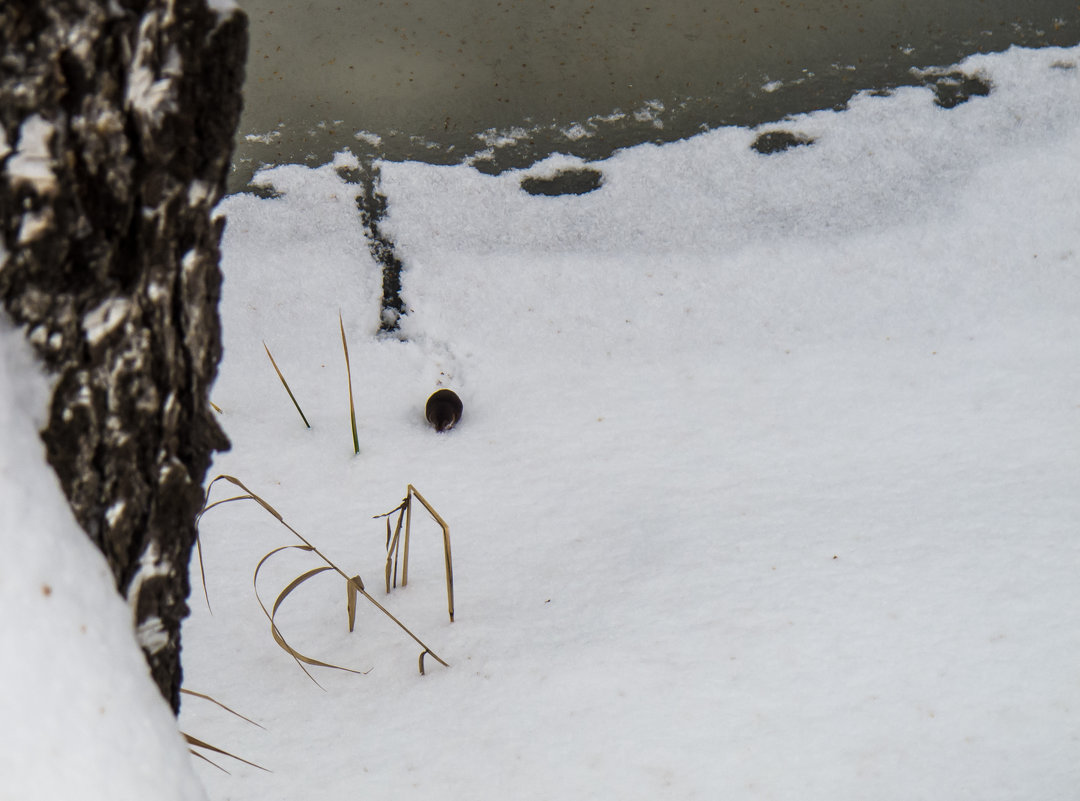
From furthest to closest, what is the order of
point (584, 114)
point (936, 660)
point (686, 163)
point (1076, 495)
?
point (584, 114) < point (686, 163) < point (1076, 495) < point (936, 660)

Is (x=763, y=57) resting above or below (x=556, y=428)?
above

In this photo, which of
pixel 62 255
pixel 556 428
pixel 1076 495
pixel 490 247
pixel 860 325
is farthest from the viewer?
pixel 490 247

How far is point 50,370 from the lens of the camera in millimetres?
568

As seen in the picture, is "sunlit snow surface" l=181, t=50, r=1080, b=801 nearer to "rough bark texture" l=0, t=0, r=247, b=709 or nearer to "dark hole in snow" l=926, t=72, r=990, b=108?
"dark hole in snow" l=926, t=72, r=990, b=108

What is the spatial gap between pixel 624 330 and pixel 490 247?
409mm

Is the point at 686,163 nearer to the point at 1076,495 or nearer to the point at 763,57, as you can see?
the point at 763,57

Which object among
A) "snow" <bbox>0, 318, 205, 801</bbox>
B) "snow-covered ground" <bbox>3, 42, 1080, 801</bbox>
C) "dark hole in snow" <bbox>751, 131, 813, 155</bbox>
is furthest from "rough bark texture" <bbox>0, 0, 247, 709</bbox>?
"dark hole in snow" <bbox>751, 131, 813, 155</bbox>

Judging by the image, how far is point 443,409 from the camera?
1714 millimetres

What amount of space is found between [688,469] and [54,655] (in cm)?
122

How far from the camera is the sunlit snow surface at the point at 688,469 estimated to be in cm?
114

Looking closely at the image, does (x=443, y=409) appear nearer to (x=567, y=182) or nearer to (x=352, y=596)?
(x=352, y=596)

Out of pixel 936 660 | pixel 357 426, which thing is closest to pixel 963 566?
Result: pixel 936 660

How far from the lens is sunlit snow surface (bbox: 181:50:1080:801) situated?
114cm

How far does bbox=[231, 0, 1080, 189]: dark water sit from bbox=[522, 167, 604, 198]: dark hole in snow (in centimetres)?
8
